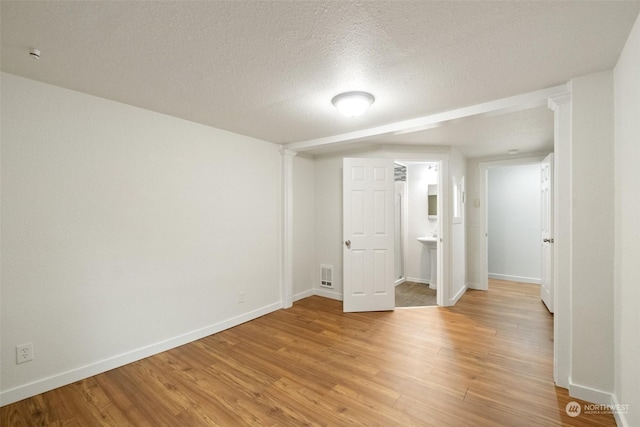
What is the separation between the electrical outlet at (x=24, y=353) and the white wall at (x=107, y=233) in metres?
0.04

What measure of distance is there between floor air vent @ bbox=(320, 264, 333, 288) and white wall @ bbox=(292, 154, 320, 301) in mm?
82

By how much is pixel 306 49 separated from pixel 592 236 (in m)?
2.37

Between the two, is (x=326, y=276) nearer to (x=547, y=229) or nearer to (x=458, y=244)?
(x=458, y=244)

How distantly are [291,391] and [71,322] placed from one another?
186cm

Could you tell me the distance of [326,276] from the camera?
14.9 ft

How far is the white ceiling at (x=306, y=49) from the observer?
4.48 ft

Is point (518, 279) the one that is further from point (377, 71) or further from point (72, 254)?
point (72, 254)

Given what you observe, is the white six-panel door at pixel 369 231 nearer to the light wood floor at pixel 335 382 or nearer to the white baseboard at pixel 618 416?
the light wood floor at pixel 335 382

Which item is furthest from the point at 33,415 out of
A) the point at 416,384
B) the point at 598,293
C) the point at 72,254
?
the point at 598,293

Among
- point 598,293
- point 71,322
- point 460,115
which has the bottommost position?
point 71,322

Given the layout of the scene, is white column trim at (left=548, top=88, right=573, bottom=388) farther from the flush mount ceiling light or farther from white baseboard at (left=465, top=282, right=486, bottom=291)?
white baseboard at (left=465, top=282, right=486, bottom=291)

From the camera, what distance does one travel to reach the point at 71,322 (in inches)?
86.7

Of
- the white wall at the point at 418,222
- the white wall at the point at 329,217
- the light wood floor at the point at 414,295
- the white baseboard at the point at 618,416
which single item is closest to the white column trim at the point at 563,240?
the white baseboard at the point at 618,416

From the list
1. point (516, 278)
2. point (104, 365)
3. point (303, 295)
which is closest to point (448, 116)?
point (303, 295)
